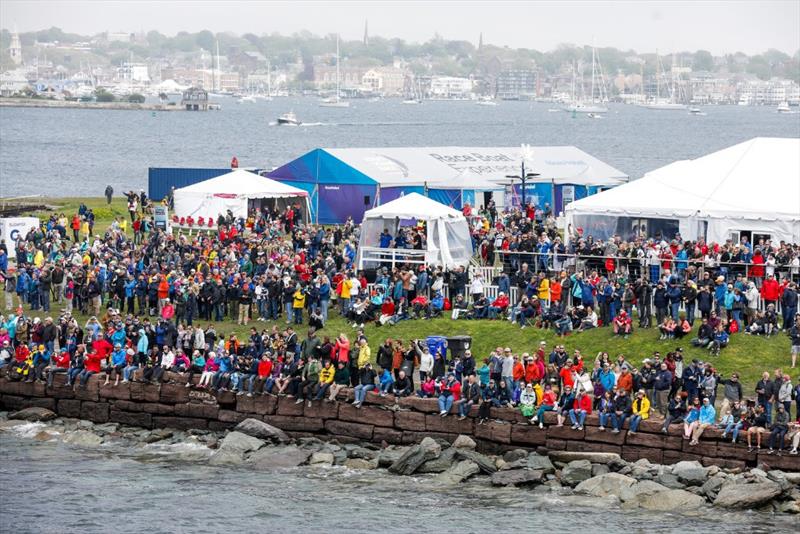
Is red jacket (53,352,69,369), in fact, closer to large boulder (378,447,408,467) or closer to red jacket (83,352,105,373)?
red jacket (83,352,105,373)

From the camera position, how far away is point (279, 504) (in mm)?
28844

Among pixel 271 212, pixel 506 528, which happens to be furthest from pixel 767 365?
pixel 271 212

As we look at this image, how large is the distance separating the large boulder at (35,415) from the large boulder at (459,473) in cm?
1082

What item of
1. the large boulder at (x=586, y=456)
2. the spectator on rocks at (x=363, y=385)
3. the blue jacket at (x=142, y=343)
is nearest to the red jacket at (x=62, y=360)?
the blue jacket at (x=142, y=343)

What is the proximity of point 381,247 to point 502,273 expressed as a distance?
4.59m

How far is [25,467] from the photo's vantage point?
31.6 m

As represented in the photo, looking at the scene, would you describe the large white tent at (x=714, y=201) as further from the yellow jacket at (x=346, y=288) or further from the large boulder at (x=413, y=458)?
the large boulder at (x=413, y=458)

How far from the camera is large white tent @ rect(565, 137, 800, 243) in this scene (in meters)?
40.2

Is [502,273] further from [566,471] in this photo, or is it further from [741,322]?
[566,471]

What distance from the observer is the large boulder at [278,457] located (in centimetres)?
3139

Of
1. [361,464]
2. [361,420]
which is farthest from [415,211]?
[361,464]

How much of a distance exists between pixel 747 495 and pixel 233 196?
3060 centimetres

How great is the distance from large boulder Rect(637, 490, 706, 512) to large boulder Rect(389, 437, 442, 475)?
490cm

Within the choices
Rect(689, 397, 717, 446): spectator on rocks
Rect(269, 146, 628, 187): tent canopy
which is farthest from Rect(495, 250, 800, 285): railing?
Rect(269, 146, 628, 187): tent canopy
